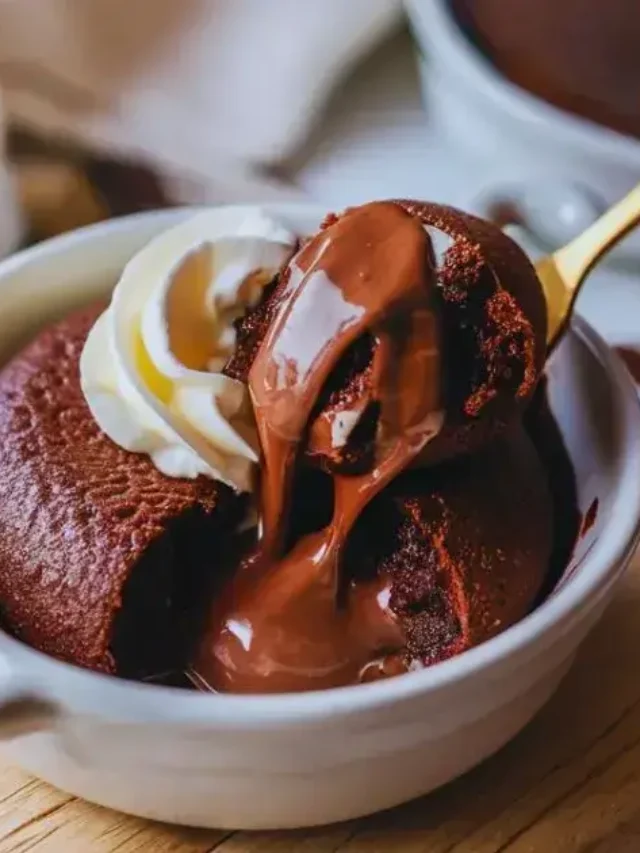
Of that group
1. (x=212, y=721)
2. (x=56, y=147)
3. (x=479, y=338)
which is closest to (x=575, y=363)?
(x=479, y=338)

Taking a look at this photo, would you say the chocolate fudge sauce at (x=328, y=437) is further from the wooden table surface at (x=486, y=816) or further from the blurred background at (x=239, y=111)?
the blurred background at (x=239, y=111)

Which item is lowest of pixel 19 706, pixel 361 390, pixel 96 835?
pixel 96 835

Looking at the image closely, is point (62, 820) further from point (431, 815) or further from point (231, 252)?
point (231, 252)

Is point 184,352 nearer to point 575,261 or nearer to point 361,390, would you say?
point 361,390

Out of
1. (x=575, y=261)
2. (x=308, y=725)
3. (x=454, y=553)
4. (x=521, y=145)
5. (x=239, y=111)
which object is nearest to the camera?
(x=308, y=725)

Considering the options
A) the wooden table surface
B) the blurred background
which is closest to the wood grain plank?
the wooden table surface

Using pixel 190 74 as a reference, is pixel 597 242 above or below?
above

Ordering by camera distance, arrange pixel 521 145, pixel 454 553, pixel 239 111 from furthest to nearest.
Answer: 1. pixel 239 111
2. pixel 521 145
3. pixel 454 553

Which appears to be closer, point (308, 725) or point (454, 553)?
point (308, 725)

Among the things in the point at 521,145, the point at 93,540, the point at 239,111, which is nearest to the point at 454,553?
the point at 93,540
